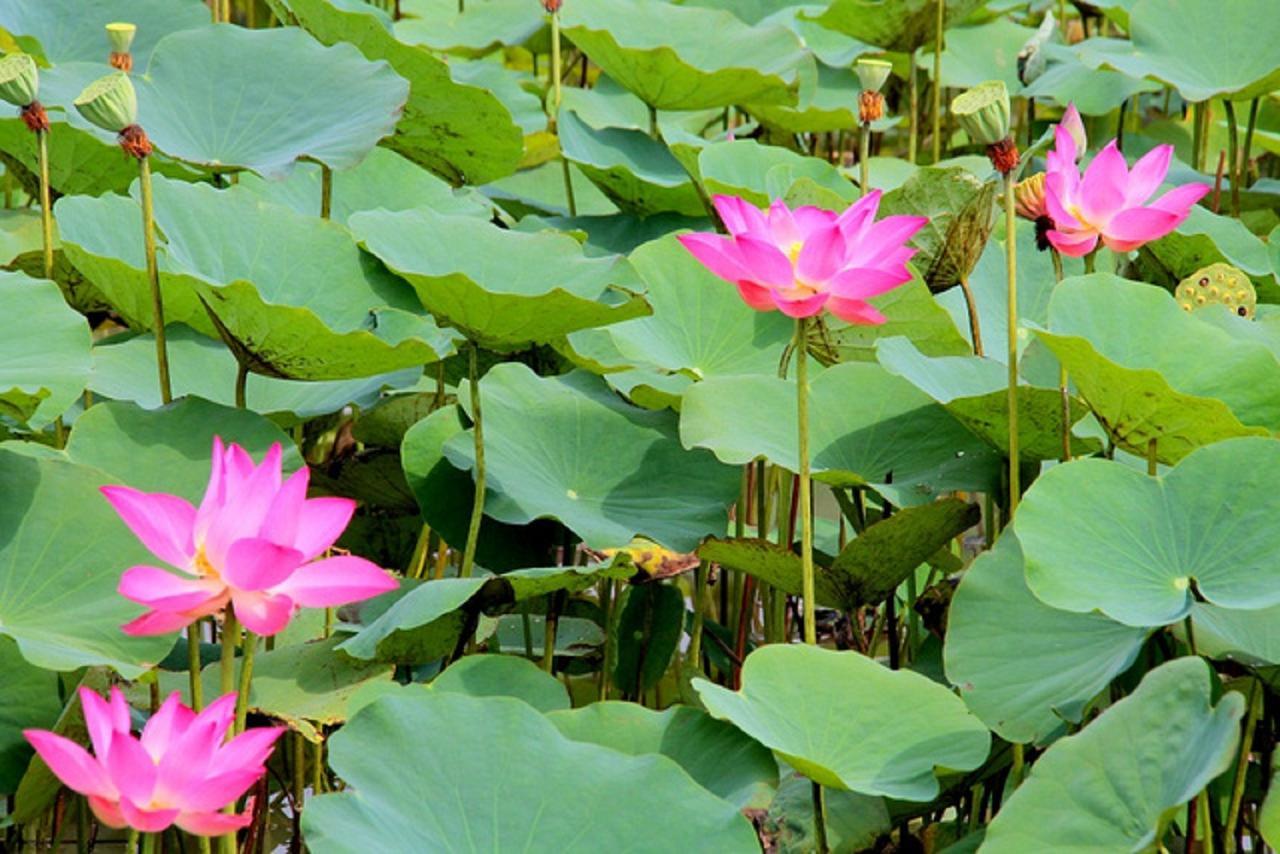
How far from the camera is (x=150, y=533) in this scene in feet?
3.31

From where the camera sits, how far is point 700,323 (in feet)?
5.87

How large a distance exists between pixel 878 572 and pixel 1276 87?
116 cm

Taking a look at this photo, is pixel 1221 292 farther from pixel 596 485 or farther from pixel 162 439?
pixel 162 439

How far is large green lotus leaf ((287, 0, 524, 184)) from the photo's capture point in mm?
2025

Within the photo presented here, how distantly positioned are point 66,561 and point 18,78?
1.44 feet

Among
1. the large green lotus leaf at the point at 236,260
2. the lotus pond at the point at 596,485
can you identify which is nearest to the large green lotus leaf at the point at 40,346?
the lotus pond at the point at 596,485

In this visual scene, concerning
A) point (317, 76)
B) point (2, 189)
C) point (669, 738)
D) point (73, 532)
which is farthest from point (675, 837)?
point (2, 189)

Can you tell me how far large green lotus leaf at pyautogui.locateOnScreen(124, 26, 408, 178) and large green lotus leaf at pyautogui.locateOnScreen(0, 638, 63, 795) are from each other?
0.65 metres

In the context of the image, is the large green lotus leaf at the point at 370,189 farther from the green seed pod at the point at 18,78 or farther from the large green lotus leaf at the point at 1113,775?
the large green lotus leaf at the point at 1113,775


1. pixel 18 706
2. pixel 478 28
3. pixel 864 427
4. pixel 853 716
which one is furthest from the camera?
pixel 478 28

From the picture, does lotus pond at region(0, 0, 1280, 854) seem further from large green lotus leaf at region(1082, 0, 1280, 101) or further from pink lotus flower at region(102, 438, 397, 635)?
large green lotus leaf at region(1082, 0, 1280, 101)

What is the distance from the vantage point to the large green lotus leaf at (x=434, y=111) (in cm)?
203

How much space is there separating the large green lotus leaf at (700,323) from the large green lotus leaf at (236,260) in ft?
0.71

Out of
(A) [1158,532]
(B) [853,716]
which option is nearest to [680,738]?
(B) [853,716]
